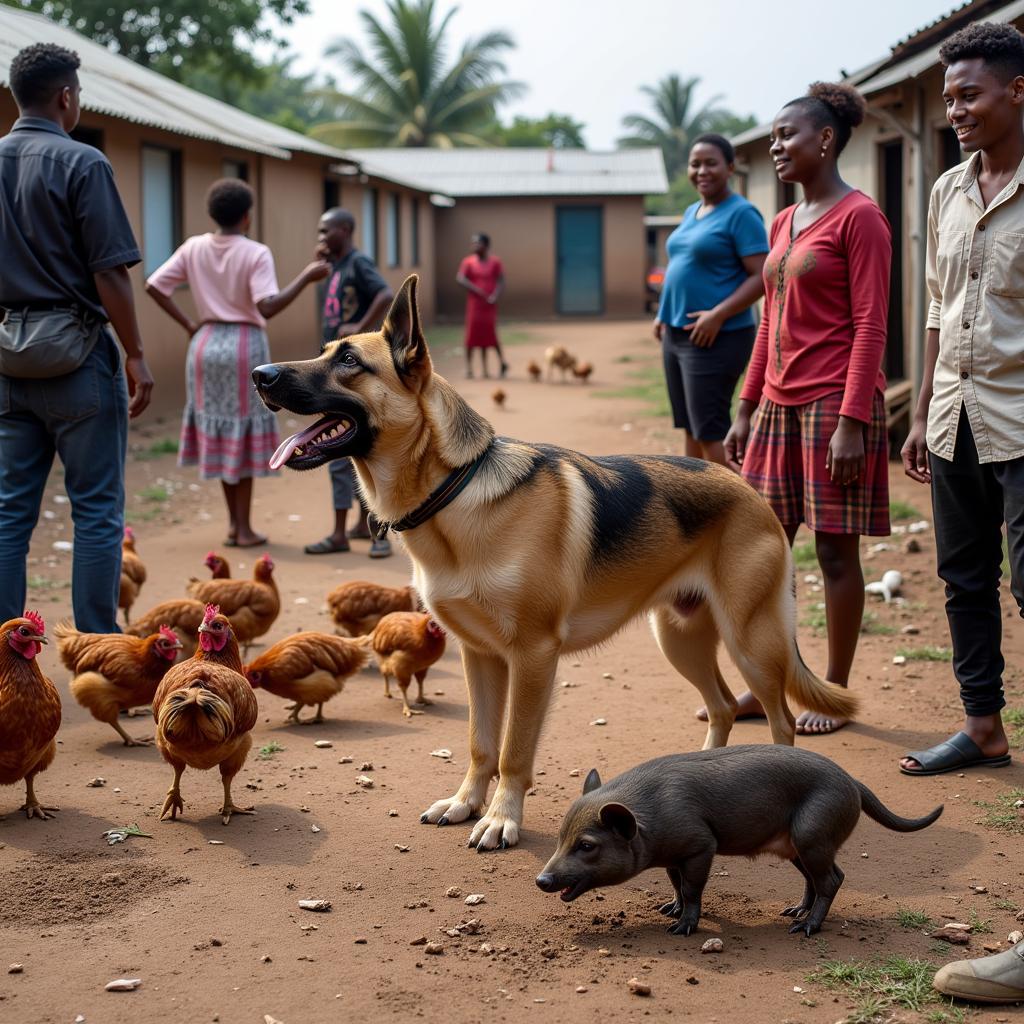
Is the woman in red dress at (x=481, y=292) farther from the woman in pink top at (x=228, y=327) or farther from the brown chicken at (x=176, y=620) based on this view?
the brown chicken at (x=176, y=620)

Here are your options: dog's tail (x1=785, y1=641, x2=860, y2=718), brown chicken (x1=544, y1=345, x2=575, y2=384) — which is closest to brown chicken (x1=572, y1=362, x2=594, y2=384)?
brown chicken (x1=544, y1=345, x2=575, y2=384)

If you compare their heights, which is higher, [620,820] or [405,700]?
[620,820]

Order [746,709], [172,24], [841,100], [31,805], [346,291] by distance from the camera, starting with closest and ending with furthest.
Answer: [31,805] < [841,100] < [746,709] < [346,291] < [172,24]

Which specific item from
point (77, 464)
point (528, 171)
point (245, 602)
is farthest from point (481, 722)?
point (528, 171)

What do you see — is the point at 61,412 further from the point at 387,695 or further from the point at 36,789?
the point at 387,695

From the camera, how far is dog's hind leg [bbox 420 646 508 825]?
4.67 metres

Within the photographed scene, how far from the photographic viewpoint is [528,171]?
124 feet

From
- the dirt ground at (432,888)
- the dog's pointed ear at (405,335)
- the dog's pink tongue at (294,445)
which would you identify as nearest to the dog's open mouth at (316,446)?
the dog's pink tongue at (294,445)

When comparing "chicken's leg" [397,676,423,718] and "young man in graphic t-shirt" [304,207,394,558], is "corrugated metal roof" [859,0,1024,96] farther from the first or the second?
"chicken's leg" [397,676,423,718]

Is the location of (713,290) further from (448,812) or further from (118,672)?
(118,672)

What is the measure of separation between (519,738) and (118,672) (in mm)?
1901

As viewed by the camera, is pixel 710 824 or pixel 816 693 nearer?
pixel 710 824

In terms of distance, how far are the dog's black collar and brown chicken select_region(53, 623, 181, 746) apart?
5.12 ft

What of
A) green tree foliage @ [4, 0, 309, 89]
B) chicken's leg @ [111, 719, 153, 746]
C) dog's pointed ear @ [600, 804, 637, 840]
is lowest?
chicken's leg @ [111, 719, 153, 746]
